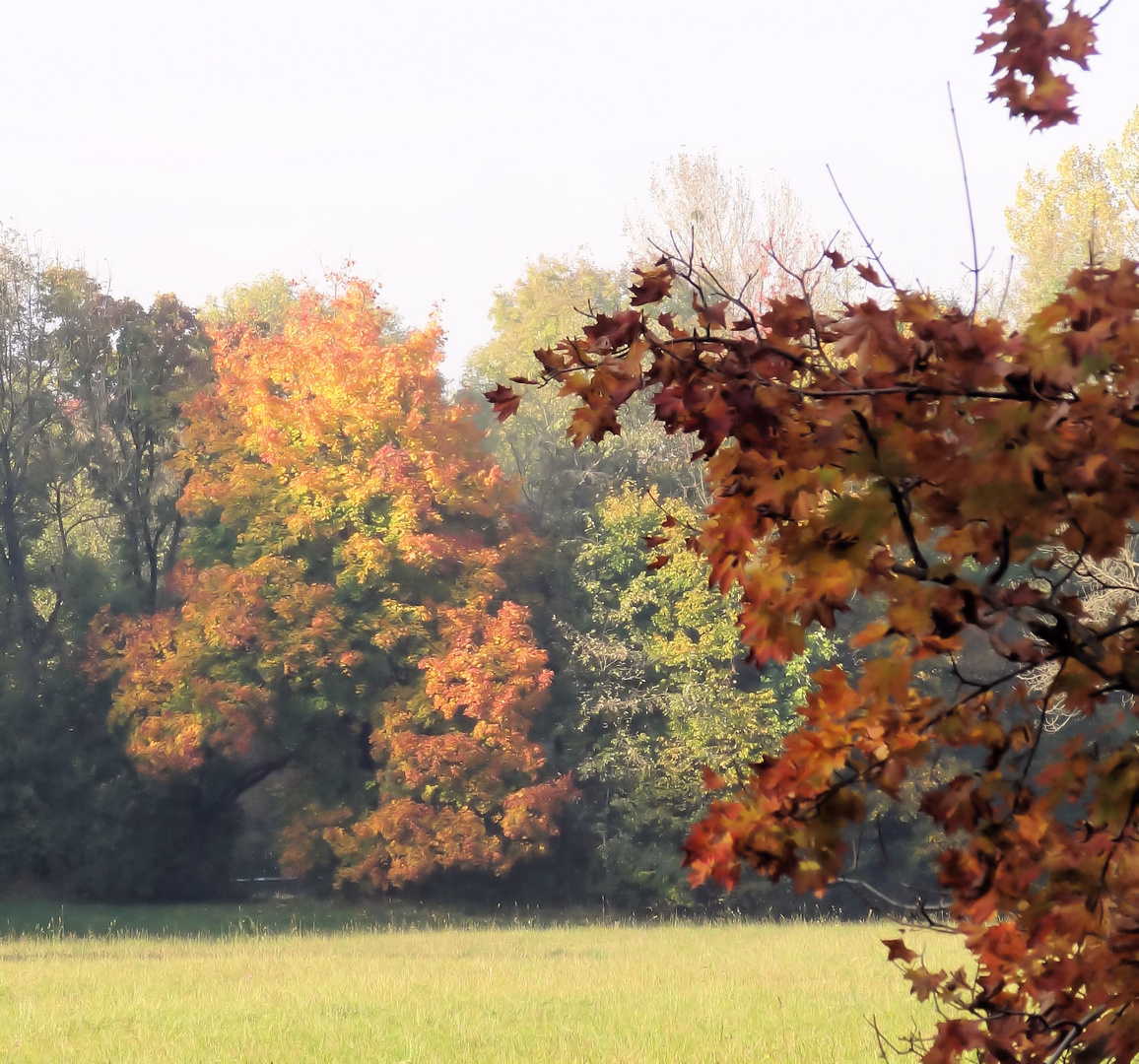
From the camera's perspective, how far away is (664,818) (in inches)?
1086

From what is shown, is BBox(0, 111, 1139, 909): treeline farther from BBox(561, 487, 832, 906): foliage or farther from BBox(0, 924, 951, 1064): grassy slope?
BBox(0, 924, 951, 1064): grassy slope

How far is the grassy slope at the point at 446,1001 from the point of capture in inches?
404

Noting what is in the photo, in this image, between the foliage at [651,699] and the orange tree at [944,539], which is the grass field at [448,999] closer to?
the foliage at [651,699]

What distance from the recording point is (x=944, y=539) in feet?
8.27

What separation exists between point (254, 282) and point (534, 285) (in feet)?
32.4

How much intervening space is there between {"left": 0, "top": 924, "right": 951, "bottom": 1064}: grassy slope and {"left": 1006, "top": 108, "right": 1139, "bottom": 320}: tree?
745 inches

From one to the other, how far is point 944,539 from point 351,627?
84.1 feet

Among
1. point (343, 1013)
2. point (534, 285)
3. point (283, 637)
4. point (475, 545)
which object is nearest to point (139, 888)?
point (283, 637)

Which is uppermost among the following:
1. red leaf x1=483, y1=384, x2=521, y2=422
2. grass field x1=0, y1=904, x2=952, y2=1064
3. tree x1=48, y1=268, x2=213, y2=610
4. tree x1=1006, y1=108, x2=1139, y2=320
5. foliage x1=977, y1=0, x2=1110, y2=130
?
tree x1=1006, y1=108, x2=1139, y2=320

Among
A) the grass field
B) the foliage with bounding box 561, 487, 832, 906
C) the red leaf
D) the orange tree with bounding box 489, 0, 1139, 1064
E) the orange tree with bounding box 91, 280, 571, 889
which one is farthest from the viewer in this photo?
the foliage with bounding box 561, 487, 832, 906

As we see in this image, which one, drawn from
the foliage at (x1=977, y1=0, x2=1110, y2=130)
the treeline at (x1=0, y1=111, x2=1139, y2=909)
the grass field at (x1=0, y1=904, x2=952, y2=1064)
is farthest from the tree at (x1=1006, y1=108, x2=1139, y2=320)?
the foliage at (x1=977, y1=0, x2=1110, y2=130)

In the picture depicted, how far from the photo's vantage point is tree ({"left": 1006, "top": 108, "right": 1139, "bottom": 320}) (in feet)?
108

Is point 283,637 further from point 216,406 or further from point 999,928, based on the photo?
point 999,928

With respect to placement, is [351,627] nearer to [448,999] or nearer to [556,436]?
[556,436]
